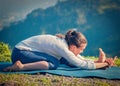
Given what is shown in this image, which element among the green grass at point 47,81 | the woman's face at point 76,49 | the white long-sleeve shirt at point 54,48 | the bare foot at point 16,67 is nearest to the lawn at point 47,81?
the green grass at point 47,81

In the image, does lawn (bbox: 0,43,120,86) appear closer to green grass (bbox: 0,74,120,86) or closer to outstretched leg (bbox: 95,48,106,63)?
green grass (bbox: 0,74,120,86)

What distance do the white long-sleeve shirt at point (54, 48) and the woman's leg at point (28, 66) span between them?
0.52 ft

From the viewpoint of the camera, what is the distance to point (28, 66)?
15.3 feet

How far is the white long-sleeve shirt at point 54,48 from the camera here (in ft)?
15.3

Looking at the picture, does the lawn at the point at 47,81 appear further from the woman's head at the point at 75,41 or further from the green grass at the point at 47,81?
the woman's head at the point at 75,41

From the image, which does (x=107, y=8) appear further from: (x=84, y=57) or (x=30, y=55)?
(x=30, y=55)

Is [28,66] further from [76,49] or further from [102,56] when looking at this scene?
[102,56]

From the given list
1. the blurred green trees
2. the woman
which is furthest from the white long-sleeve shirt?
the blurred green trees

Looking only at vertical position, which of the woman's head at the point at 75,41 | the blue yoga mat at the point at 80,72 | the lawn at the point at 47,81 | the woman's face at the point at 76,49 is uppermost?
the woman's head at the point at 75,41

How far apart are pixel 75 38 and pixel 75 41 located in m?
0.04

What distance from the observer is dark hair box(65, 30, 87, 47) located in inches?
186

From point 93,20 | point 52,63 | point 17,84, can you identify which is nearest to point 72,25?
point 93,20

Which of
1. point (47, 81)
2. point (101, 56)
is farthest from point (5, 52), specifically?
point (101, 56)

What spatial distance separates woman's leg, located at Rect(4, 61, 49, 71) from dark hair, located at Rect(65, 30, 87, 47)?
381 mm
